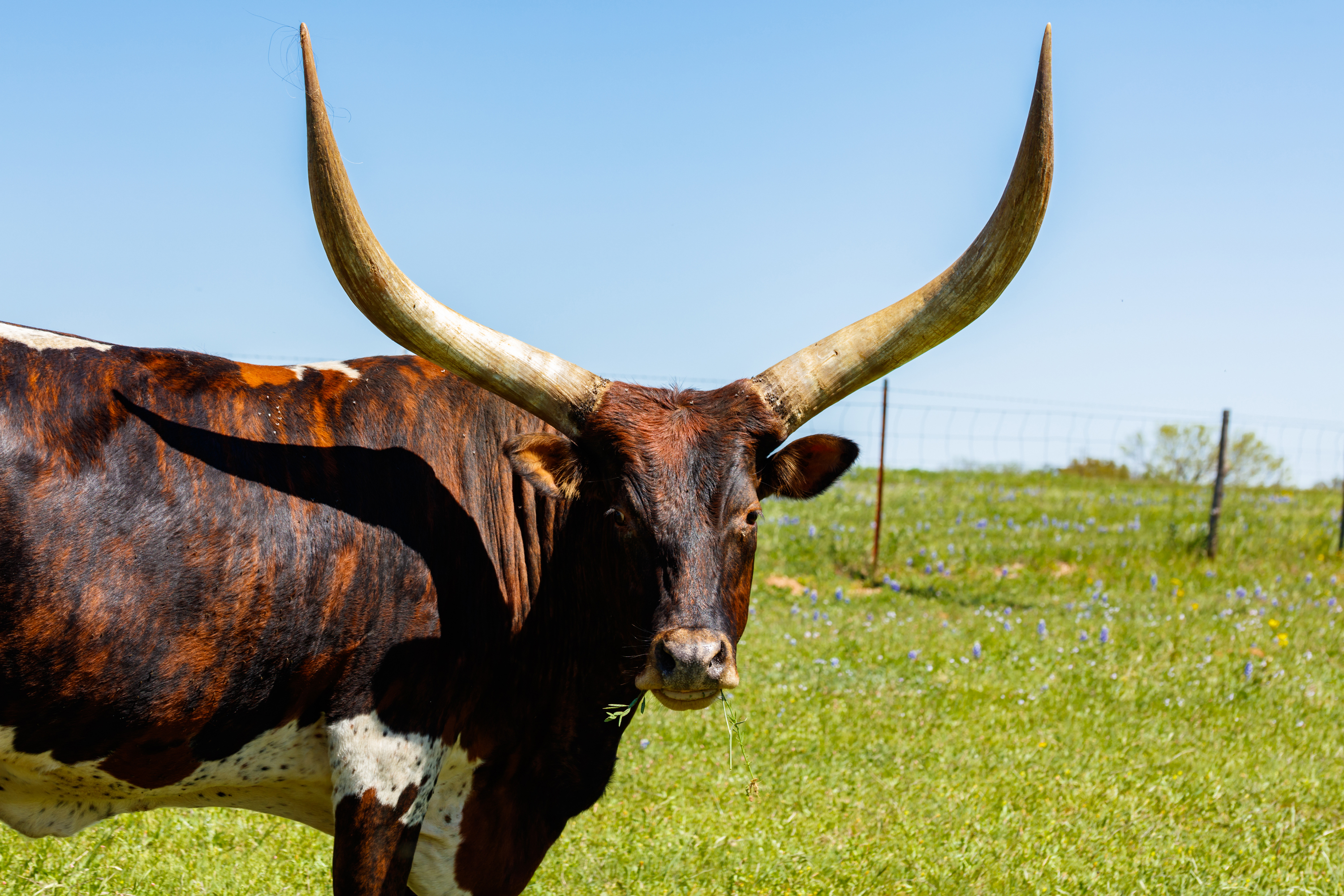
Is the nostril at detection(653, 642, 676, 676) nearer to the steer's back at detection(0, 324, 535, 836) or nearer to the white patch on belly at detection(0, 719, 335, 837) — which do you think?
the steer's back at detection(0, 324, 535, 836)

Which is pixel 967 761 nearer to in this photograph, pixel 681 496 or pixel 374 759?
pixel 681 496

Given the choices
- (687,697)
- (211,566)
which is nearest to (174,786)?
(211,566)

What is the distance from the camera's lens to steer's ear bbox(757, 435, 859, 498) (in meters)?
3.59

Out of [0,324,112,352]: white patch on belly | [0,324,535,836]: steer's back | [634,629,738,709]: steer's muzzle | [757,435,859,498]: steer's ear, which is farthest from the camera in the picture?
[757,435,859,498]: steer's ear

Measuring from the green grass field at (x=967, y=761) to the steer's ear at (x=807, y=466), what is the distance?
0.95 metres

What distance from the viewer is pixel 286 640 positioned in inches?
117

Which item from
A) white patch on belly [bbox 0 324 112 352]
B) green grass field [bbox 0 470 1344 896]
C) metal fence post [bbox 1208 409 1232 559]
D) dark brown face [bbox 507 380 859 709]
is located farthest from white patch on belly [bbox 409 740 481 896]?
metal fence post [bbox 1208 409 1232 559]

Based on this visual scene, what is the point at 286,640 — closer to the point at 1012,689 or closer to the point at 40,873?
the point at 40,873

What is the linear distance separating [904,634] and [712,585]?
6.61 m

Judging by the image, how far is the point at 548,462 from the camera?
11.0ft

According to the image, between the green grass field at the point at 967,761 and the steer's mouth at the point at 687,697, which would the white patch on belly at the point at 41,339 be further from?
the green grass field at the point at 967,761

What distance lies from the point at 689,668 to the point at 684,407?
0.88m

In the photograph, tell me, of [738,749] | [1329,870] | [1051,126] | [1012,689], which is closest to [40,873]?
[738,749]

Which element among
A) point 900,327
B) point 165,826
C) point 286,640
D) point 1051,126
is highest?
point 1051,126
